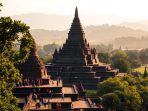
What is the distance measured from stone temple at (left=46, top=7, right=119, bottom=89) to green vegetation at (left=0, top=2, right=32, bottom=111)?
186ft

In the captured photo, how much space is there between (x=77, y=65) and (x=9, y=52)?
61.7 metres

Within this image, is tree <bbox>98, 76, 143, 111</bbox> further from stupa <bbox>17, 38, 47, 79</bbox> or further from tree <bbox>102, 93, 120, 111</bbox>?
stupa <bbox>17, 38, 47, 79</bbox>

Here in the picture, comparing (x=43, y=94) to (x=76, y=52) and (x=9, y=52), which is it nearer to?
(x=9, y=52)

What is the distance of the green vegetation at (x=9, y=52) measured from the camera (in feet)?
104

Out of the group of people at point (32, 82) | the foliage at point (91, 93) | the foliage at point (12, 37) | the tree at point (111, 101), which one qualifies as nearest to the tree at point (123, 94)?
the tree at point (111, 101)

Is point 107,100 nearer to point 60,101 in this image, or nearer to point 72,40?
point 60,101

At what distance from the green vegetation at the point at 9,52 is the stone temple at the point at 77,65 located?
56811 millimetres

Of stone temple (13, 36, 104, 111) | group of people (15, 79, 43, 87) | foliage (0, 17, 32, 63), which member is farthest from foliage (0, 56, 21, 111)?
group of people (15, 79, 43, 87)

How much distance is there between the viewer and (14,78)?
110 ft

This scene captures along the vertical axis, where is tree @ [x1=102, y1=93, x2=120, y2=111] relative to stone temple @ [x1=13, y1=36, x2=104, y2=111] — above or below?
below

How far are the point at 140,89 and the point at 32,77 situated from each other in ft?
61.7

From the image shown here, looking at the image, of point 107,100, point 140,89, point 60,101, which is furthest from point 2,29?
point 140,89

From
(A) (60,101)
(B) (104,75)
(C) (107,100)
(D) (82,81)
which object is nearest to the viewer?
(A) (60,101)

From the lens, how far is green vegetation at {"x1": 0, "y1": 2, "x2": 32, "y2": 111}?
31844 millimetres
